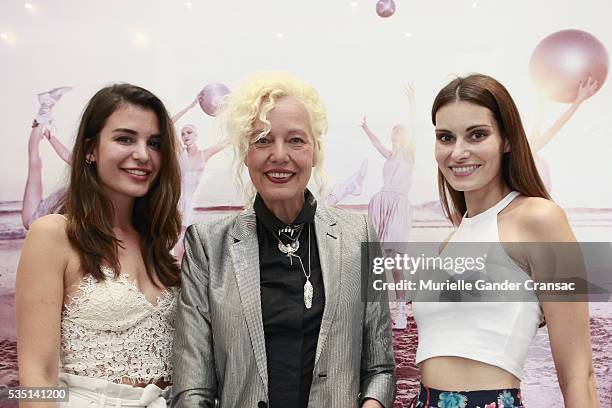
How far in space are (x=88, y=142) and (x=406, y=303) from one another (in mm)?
1541

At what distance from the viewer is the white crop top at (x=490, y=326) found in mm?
1747

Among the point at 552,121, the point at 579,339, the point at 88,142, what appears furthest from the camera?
the point at 552,121

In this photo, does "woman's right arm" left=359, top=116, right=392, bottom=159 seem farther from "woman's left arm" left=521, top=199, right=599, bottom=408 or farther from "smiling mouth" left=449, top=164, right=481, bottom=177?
"woman's left arm" left=521, top=199, right=599, bottom=408

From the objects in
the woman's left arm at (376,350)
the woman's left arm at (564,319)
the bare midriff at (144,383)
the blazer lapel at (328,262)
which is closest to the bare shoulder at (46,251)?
the bare midriff at (144,383)

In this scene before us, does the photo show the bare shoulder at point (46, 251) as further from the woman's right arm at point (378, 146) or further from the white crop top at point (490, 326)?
the woman's right arm at point (378, 146)

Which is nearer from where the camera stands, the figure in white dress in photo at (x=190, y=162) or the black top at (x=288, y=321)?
the black top at (x=288, y=321)

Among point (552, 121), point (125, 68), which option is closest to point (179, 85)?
point (125, 68)

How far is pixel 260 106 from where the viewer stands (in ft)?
6.33

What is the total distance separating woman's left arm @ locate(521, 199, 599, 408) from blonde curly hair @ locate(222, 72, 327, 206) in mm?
713

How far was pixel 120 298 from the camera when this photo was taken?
192cm

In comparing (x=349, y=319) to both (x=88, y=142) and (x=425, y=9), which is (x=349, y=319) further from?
(x=425, y=9)

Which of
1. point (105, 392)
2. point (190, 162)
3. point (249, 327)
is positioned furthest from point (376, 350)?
point (190, 162)

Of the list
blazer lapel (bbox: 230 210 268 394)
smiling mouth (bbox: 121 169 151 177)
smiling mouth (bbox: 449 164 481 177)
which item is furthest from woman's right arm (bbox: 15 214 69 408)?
smiling mouth (bbox: 449 164 481 177)

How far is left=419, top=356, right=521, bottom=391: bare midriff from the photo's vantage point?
1741 mm
